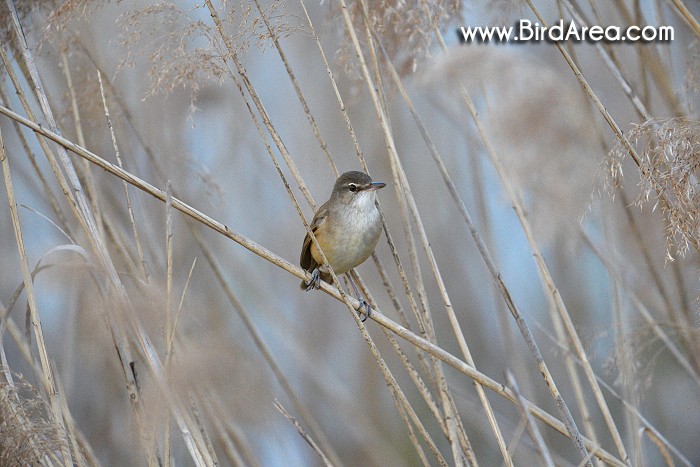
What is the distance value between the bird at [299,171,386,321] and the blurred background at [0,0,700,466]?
25 cm

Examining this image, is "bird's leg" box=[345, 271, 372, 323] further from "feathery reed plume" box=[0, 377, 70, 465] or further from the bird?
"feathery reed plume" box=[0, 377, 70, 465]

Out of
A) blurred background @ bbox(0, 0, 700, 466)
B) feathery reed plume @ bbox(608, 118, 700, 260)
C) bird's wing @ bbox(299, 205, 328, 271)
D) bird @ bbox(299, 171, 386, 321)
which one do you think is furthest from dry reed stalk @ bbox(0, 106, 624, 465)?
bird's wing @ bbox(299, 205, 328, 271)

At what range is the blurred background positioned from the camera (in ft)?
6.74

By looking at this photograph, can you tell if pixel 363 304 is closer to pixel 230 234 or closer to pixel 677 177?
pixel 230 234

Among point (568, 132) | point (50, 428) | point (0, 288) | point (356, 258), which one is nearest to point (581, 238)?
point (568, 132)

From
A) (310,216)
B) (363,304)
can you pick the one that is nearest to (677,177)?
(363,304)

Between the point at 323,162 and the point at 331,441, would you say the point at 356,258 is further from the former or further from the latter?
the point at 331,441

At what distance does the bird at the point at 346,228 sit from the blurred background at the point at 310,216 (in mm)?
251

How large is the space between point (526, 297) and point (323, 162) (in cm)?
164

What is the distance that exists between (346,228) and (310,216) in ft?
4.70

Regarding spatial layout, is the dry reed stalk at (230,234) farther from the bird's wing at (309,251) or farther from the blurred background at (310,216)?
the bird's wing at (309,251)

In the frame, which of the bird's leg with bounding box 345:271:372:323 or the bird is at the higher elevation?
the bird

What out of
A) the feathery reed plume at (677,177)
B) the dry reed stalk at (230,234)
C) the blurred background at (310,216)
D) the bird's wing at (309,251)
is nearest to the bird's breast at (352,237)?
the bird's wing at (309,251)

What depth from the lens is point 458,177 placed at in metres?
4.32
